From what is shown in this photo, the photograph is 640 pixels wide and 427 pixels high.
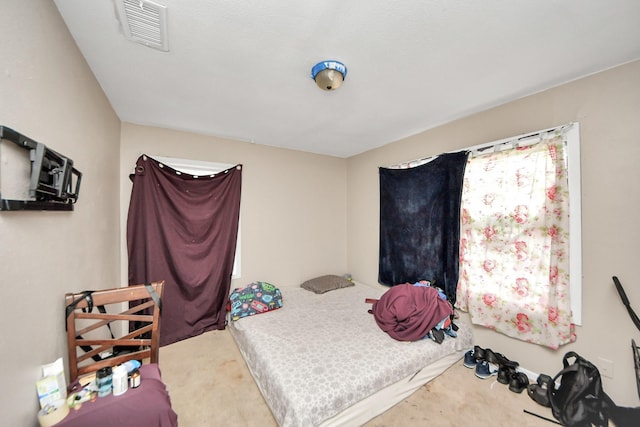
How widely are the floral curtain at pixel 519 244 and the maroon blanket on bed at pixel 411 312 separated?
424mm

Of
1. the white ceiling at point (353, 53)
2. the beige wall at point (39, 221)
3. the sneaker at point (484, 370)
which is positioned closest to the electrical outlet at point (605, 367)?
the sneaker at point (484, 370)

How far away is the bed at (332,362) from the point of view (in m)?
1.44

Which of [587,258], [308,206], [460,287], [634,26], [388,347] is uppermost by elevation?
[634,26]

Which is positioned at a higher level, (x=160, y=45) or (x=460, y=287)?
(x=160, y=45)

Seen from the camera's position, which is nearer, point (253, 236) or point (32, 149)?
point (32, 149)

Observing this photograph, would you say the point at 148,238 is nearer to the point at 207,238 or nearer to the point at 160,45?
the point at 207,238

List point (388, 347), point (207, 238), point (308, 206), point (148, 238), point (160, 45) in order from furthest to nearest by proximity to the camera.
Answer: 1. point (308, 206)
2. point (207, 238)
3. point (148, 238)
4. point (388, 347)
5. point (160, 45)

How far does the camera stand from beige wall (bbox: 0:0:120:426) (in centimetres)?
79

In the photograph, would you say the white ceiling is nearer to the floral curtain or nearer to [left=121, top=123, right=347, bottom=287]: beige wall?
[left=121, top=123, right=347, bottom=287]: beige wall

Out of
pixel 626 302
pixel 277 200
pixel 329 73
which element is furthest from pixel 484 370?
pixel 277 200

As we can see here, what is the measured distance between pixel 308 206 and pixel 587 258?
9.94 feet

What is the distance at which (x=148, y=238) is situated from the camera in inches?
98.0

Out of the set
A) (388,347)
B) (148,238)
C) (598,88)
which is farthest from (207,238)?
(598,88)

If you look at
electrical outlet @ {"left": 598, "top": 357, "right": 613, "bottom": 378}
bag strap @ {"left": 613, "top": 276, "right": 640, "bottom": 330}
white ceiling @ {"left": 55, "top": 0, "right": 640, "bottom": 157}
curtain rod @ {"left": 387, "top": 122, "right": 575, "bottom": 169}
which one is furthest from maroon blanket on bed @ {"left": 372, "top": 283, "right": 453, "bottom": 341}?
white ceiling @ {"left": 55, "top": 0, "right": 640, "bottom": 157}
